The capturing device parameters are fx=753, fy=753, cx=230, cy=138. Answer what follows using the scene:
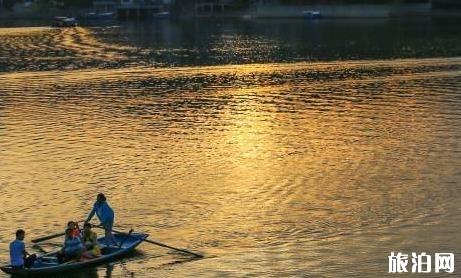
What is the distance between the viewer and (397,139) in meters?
44.6

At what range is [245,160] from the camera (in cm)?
4034

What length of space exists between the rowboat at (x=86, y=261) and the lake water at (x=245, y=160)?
1.47ft

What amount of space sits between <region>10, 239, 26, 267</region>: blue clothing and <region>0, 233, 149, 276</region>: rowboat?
Answer: 0.22 m

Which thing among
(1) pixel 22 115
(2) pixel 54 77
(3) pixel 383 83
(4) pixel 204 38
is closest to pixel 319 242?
(1) pixel 22 115

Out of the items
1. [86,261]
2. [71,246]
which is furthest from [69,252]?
[86,261]

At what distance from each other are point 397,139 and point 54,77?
43.4 meters

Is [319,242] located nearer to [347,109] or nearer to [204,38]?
[347,109]

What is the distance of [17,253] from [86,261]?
2235mm

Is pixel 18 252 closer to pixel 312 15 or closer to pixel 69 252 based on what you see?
pixel 69 252

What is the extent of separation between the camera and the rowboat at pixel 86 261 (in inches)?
945

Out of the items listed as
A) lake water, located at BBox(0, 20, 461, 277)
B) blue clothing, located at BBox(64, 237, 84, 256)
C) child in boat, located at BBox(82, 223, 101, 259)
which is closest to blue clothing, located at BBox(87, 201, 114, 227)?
child in boat, located at BBox(82, 223, 101, 259)

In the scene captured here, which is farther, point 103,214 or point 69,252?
point 103,214

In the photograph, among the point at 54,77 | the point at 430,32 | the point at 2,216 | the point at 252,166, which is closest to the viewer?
the point at 2,216

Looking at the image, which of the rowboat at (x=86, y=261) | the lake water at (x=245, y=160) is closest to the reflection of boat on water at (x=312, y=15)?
the lake water at (x=245, y=160)
